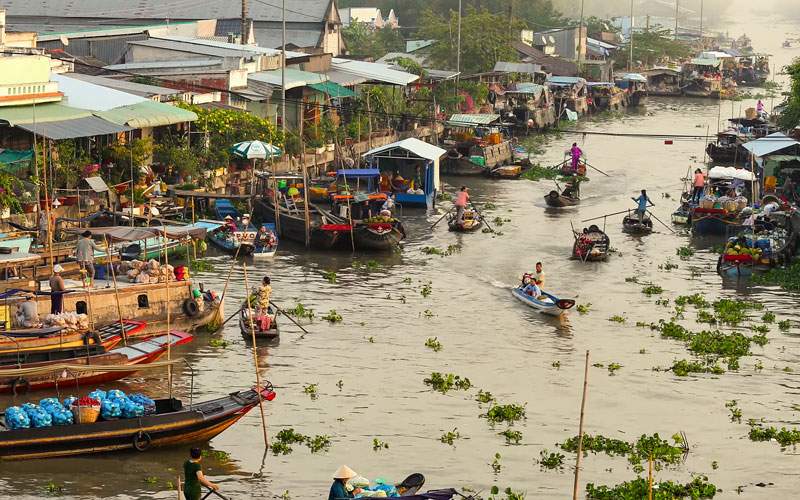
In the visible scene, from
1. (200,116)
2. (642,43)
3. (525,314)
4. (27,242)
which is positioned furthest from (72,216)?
(642,43)

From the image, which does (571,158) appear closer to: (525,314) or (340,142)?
(340,142)

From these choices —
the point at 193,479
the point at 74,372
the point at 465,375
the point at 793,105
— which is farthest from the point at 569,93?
the point at 193,479

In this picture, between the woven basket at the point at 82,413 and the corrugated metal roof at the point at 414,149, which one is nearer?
the woven basket at the point at 82,413

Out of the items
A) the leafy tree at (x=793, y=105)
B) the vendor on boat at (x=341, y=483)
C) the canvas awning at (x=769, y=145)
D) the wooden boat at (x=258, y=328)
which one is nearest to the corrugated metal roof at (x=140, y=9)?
the leafy tree at (x=793, y=105)

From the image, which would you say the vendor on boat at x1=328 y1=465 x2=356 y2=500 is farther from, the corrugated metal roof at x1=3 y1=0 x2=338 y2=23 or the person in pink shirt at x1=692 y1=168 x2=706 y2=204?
the corrugated metal roof at x1=3 y1=0 x2=338 y2=23

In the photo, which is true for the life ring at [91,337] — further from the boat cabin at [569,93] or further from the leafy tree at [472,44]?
the boat cabin at [569,93]

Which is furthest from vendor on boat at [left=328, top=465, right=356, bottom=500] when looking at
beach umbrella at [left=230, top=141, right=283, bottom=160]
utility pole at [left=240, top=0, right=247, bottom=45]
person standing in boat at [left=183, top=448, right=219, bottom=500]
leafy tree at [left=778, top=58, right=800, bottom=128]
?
utility pole at [left=240, top=0, right=247, bottom=45]
